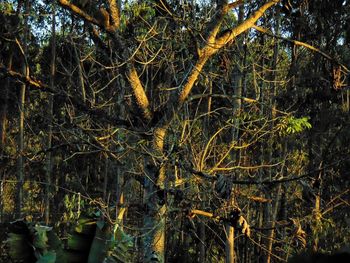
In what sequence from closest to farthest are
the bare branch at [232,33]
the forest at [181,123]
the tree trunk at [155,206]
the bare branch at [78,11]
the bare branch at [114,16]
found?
1. the forest at [181,123]
2. the tree trunk at [155,206]
3. the bare branch at [78,11]
4. the bare branch at [232,33]
5. the bare branch at [114,16]

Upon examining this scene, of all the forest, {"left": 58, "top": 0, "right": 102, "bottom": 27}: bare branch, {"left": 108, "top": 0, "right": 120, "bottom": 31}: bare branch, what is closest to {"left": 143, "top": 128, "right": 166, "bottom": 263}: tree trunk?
the forest

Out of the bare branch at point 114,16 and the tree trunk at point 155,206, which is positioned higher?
the bare branch at point 114,16

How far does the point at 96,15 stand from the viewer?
942 cm

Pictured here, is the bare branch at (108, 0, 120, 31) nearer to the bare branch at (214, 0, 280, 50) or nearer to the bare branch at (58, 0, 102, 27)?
the bare branch at (58, 0, 102, 27)

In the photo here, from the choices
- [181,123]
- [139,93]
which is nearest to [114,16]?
[139,93]

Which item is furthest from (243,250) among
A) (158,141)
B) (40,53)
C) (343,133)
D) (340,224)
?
(158,141)

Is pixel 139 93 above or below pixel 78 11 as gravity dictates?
below

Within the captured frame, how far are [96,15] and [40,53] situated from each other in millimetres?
13353

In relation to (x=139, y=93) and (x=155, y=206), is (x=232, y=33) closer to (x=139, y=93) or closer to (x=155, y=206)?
(x=139, y=93)

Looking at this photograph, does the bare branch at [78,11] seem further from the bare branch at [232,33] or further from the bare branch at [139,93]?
the bare branch at [232,33]

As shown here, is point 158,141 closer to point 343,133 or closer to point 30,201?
point 343,133

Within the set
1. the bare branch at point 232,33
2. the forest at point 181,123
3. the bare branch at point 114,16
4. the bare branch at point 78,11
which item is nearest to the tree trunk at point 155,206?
the forest at point 181,123

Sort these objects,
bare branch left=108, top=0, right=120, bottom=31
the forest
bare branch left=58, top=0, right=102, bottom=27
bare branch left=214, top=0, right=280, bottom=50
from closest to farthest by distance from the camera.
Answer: the forest → bare branch left=58, top=0, right=102, bottom=27 → bare branch left=214, top=0, right=280, bottom=50 → bare branch left=108, top=0, right=120, bottom=31

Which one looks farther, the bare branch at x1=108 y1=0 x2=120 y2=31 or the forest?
the bare branch at x1=108 y1=0 x2=120 y2=31
